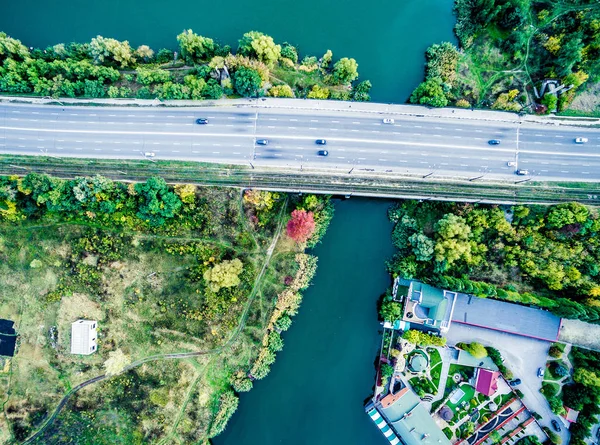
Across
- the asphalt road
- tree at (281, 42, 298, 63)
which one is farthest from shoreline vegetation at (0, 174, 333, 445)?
tree at (281, 42, 298, 63)

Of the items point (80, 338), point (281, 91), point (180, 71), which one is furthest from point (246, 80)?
point (80, 338)

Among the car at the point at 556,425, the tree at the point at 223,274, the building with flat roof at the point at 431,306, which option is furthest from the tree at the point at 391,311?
the car at the point at 556,425

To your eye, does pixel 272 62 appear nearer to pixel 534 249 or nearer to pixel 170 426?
pixel 534 249

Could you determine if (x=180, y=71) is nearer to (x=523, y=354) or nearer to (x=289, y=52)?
(x=289, y=52)

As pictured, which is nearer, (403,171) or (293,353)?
(403,171)

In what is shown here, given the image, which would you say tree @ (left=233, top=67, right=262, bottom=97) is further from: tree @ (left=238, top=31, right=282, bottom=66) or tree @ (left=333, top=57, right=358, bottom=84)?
tree @ (left=333, top=57, right=358, bottom=84)

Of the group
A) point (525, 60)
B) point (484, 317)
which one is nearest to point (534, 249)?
point (484, 317)
